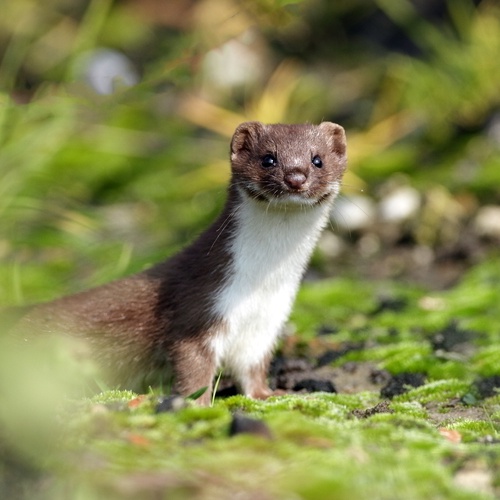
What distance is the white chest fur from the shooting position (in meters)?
5.56

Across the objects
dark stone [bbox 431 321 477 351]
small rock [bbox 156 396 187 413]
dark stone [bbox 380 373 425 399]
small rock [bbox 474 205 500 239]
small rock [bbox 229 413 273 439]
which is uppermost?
small rock [bbox 474 205 500 239]

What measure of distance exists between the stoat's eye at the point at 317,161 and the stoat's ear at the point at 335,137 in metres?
0.21

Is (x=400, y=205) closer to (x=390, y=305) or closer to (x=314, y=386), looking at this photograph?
(x=390, y=305)

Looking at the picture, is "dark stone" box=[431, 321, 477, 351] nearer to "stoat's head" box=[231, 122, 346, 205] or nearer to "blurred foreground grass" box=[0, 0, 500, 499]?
"blurred foreground grass" box=[0, 0, 500, 499]

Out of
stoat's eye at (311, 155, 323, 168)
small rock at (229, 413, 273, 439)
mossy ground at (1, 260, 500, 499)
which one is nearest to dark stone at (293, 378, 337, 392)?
mossy ground at (1, 260, 500, 499)

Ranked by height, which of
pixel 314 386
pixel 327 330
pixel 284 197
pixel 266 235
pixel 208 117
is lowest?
pixel 327 330

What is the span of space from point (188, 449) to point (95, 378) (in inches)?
60.4

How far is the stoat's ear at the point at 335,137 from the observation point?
5.79m

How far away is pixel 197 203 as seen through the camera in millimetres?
11305

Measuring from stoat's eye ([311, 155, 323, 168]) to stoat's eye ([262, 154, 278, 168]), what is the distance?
24 centimetres

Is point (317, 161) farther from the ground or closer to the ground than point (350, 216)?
farther from the ground

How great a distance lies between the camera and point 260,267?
559 cm

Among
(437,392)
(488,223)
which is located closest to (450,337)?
(437,392)

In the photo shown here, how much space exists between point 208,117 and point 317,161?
8.03 m
